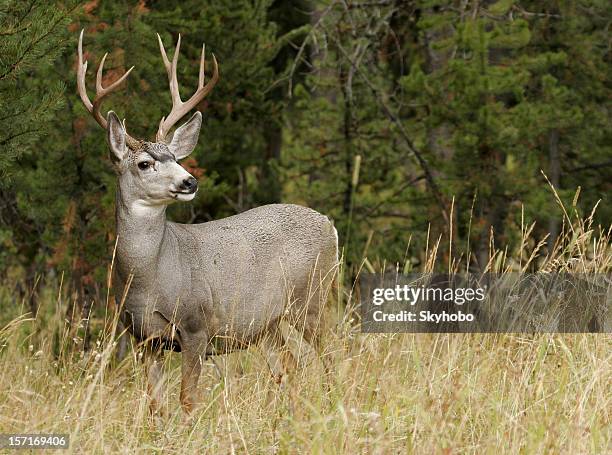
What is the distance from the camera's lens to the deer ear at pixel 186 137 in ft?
18.7

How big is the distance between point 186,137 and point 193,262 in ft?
2.41

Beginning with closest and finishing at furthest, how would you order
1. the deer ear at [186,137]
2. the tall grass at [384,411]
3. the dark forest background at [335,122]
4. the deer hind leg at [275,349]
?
the tall grass at [384,411] < the deer ear at [186,137] < the deer hind leg at [275,349] < the dark forest background at [335,122]

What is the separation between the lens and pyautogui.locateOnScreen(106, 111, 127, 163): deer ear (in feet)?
17.4

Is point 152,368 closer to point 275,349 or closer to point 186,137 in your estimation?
Result: point 275,349

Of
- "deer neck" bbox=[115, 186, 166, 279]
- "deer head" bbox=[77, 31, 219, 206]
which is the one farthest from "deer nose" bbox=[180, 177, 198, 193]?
"deer neck" bbox=[115, 186, 166, 279]

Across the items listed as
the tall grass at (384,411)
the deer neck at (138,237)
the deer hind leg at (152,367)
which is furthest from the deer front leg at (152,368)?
the deer neck at (138,237)

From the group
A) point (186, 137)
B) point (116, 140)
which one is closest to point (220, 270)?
point (186, 137)

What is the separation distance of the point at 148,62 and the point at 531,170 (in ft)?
10.8

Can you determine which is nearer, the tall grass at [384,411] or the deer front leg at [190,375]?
the tall grass at [384,411]

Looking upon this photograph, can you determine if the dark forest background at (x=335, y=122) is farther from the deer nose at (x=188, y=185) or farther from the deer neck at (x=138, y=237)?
the deer nose at (x=188, y=185)

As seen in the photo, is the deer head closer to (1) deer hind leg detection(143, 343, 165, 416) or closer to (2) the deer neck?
(2) the deer neck

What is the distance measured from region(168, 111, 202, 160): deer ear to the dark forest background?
0.66 meters

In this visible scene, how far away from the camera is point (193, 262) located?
548cm

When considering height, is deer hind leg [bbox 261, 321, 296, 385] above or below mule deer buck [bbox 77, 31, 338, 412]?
below
